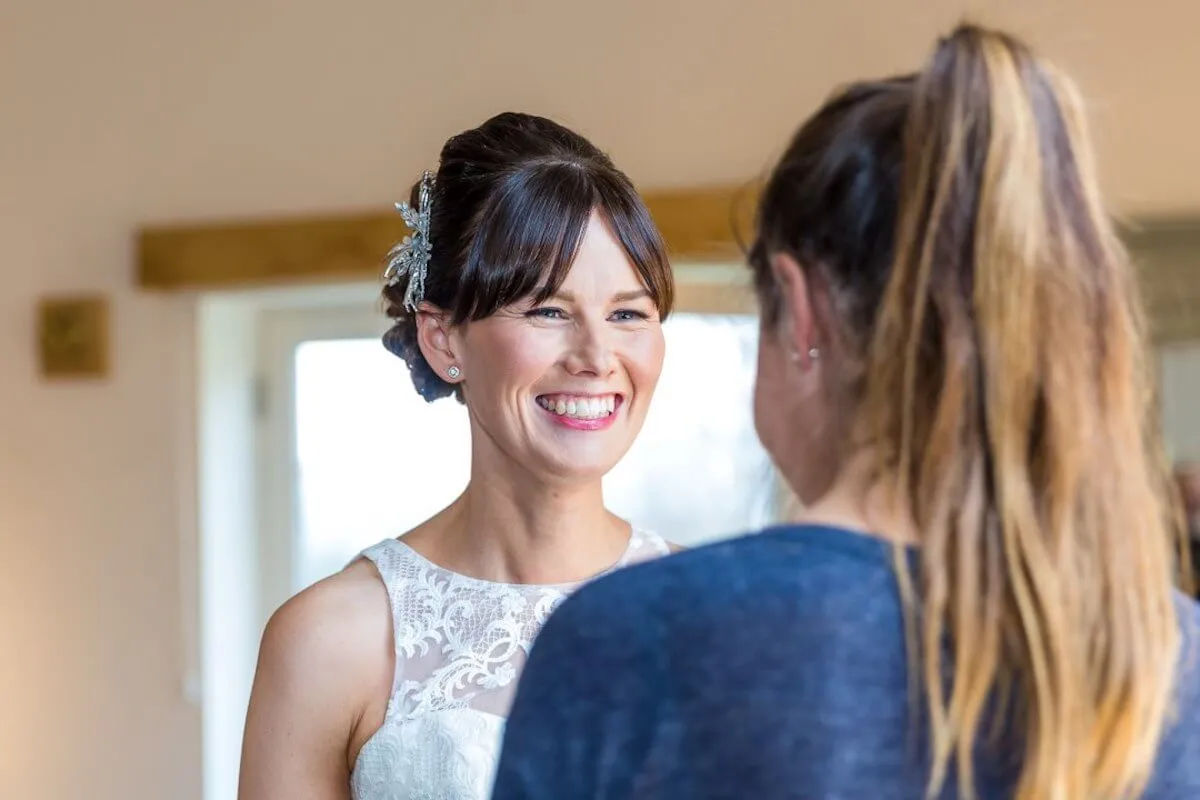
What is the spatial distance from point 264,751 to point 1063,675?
1008mm

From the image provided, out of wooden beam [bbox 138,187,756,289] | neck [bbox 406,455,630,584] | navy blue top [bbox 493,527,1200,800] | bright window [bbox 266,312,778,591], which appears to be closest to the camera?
navy blue top [bbox 493,527,1200,800]

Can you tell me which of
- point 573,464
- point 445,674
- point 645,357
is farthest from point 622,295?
point 445,674

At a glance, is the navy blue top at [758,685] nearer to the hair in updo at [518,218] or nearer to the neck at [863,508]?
the neck at [863,508]

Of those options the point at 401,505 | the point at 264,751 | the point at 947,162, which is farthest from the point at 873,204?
the point at 401,505

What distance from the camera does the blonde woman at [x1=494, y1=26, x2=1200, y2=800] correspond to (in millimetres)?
745

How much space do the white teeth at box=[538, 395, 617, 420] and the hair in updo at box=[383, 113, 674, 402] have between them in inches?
4.6

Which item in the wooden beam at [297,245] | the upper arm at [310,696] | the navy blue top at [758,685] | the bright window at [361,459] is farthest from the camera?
the bright window at [361,459]

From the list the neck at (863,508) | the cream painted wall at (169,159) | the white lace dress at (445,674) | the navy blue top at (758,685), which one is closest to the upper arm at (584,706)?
the navy blue top at (758,685)

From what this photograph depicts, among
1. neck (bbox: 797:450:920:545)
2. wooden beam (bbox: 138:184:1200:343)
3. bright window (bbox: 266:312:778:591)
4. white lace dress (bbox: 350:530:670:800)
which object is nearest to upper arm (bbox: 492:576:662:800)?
neck (bbox: 797:450:920:545)

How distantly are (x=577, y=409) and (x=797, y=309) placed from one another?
0.79 meters

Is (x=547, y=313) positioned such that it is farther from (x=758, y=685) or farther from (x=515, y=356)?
(x=758, y=685)

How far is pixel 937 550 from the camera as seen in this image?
76 centimetres

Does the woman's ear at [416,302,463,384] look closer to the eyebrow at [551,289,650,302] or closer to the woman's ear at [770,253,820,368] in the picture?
the eyebrow at [551,289,650,302]

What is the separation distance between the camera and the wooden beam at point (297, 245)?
3008 mm
